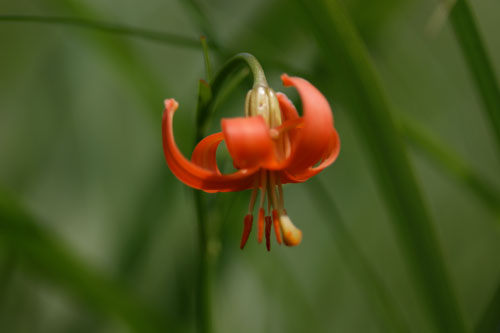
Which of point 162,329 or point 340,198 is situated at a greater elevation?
point 340,198

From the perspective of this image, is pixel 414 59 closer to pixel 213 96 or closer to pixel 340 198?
pixel 340 198

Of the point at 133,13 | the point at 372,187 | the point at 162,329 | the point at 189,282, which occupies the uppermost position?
the point at 133,13

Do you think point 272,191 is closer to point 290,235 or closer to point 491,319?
point 290,235

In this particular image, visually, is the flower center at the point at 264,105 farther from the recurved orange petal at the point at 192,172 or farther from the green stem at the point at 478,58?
the green stem at the point at 478,58

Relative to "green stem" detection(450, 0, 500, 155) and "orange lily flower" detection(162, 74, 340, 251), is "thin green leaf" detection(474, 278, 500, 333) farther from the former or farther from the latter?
"orange lily flower" detection(162, 74, 340, 251)

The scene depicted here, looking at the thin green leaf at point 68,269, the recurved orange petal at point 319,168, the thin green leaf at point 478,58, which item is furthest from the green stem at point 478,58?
the thin green leaf at point 68,269

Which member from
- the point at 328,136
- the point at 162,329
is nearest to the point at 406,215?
the point at 328,136

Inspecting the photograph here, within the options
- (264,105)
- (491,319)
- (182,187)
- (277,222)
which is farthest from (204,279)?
(182,187)
